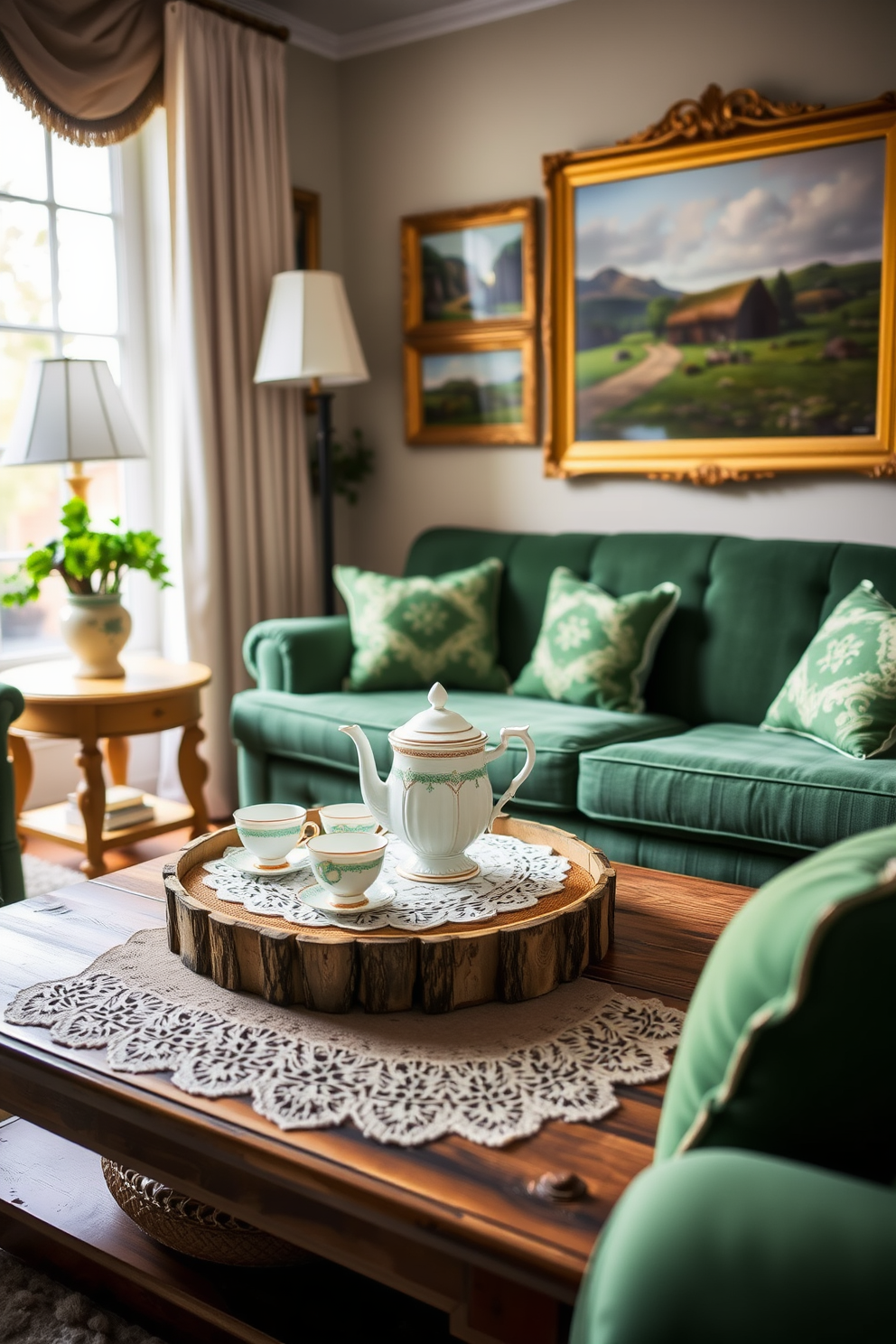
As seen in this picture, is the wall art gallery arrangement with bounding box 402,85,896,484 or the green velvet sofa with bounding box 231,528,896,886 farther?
the wall art gallery arrangement with bounding box 402,85,896,484

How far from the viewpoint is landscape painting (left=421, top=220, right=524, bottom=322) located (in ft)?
13.0

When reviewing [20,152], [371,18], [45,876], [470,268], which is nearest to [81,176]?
[20,152]

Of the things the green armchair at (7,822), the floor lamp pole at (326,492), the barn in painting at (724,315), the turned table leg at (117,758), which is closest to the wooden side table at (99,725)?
the turned table leg at (117,758)

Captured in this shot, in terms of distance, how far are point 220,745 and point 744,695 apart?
175cm

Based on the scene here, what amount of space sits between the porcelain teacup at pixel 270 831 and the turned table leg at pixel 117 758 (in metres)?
1.89

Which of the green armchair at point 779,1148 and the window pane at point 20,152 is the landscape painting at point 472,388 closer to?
the window pane at point 20,152

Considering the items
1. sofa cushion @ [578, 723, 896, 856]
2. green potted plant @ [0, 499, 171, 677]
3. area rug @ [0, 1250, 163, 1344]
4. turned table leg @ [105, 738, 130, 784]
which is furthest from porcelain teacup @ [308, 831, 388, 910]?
turned table leg @ [105, 738, 130, 784]

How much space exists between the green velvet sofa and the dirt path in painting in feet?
1.61

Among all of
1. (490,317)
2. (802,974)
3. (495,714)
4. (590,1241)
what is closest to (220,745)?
(495,714)

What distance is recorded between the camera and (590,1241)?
1.01 meters

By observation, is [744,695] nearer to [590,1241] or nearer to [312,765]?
[312,765]

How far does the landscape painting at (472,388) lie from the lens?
4.03 metres

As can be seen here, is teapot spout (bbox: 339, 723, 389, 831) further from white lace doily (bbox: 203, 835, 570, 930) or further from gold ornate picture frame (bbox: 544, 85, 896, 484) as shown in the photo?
gold ornate picture frame (bbox: 544, 85, 896, 484)

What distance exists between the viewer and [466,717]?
298 cm
